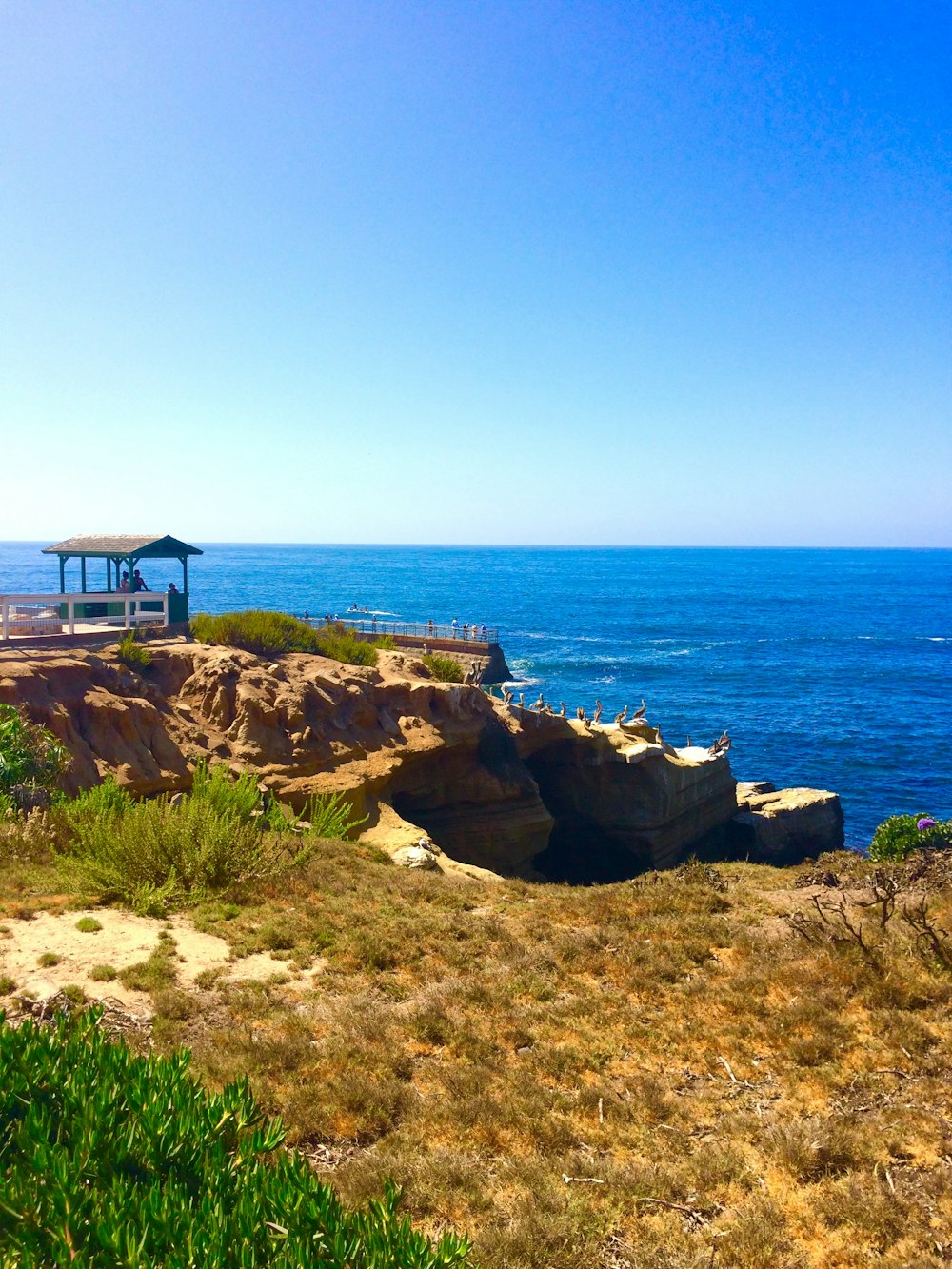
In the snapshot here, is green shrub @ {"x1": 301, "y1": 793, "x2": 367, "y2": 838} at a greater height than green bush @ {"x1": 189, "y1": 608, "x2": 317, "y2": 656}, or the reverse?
green bush @ {"x1": 189, "y1": 608, "x2": 317, "y2": 656}

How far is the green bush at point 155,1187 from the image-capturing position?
4469mm

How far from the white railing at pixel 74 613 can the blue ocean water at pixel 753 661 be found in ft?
87.6

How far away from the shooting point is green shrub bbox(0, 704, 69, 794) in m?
16.6

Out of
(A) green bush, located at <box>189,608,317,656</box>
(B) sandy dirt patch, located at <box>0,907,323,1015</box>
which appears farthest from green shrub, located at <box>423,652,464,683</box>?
(B) sandy dirt patch, located at <box>0,907,323,1015</box>

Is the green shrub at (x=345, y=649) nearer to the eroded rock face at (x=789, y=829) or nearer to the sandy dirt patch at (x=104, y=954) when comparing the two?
the eroded rock face at (x=789, y=829)

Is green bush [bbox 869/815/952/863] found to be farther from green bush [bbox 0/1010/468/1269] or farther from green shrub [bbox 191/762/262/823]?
green bush [bbox 0/1010/468/1269]

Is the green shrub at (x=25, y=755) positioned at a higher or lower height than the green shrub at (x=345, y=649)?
lower

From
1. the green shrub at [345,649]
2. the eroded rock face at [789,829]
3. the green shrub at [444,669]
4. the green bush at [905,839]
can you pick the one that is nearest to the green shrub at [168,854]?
the green bush at [905,839]

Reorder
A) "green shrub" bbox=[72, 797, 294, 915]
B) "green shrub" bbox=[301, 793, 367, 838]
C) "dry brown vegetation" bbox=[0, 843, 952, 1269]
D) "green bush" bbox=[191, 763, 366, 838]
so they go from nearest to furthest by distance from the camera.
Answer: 1. "dry brown vegetation" bbox=[0, 843, 952, 1269]
2. "green shrub" bbox=[72, 797, 294, 915]
3. "green bush" bbox=[191, 763, 366, 838]
4. "green shrub" bbox=[301, 793, 367, 838]

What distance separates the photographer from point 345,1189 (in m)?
6.48

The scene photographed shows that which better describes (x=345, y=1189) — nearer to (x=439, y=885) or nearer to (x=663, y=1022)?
(x=663, y=1022)

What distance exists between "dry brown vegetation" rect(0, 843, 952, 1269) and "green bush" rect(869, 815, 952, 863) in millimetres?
4374

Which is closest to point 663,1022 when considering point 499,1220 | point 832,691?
point 499,1220

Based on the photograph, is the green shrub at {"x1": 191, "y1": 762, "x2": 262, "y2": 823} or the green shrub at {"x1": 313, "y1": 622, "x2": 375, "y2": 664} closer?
the green shrub at {"x1": 191, "y1": 762, "x2": 262, "y2": 823}
